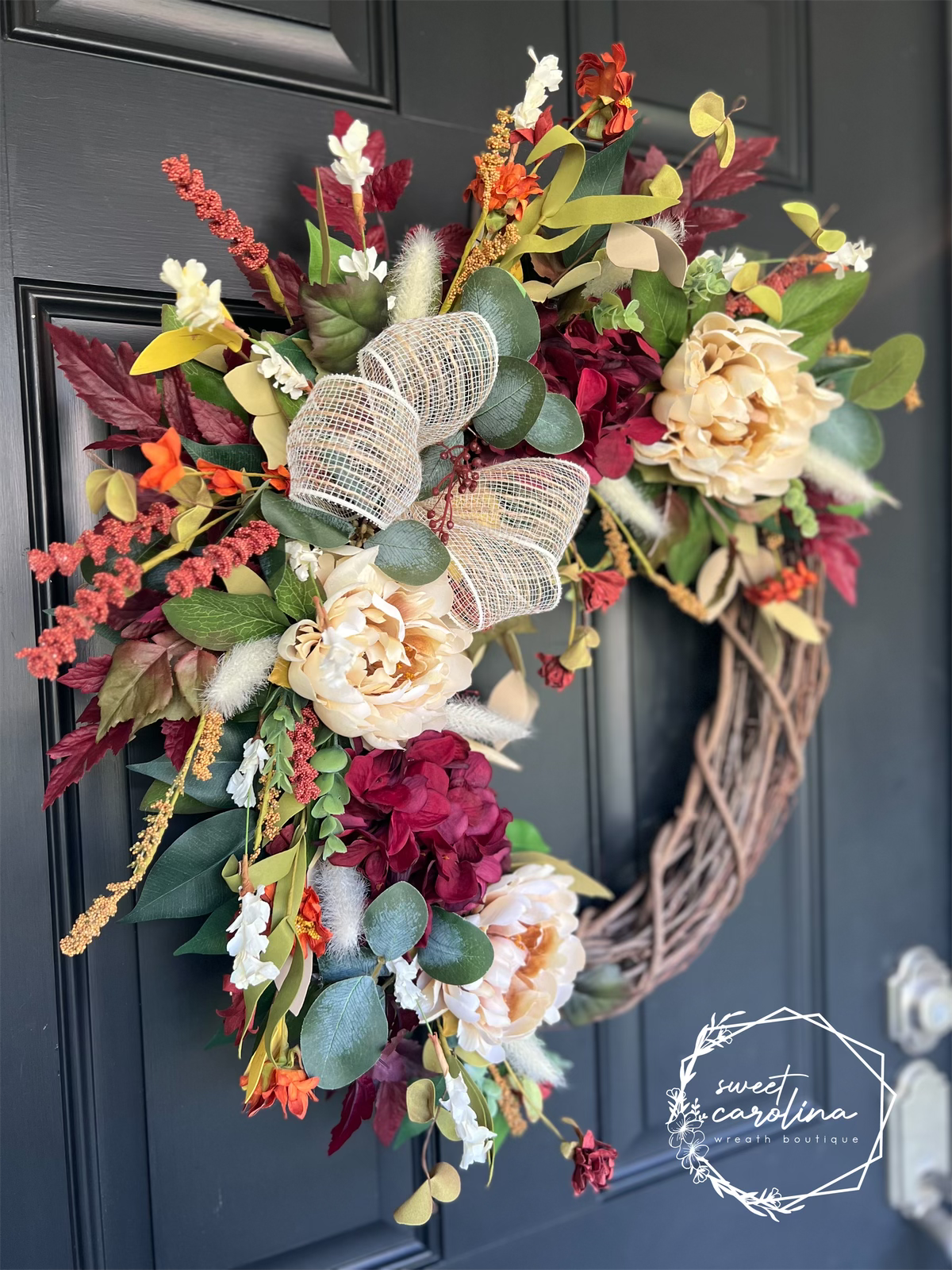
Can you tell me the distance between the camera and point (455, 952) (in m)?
0.57

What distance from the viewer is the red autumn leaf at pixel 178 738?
21.4 inches

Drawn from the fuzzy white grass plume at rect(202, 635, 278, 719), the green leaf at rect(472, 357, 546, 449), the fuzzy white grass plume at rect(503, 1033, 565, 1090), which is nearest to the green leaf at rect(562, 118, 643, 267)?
the green leaf at rect(472, 357, 546, 449)

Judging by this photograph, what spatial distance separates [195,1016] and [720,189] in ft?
2.37

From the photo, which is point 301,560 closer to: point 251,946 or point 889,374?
point 251,946

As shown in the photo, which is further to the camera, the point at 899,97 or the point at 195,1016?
the point at 899,97

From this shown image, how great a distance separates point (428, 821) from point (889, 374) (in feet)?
1.76

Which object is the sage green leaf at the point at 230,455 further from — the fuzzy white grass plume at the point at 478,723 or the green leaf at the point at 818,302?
the green leaf at the point at 818,302

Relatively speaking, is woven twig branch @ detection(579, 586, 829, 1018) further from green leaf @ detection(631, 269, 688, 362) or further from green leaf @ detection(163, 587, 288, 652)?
green leaf @ detection(163, 587, 288, 652)

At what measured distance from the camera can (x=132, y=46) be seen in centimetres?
61

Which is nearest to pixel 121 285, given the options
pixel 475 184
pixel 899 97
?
pixel 475 184

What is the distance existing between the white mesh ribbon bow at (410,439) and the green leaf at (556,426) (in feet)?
0.05

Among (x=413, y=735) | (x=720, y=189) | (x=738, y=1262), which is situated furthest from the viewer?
(x=738, y=1262)

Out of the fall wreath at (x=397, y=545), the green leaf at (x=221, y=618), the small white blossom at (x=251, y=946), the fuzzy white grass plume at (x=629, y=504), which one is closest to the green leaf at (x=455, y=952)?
the fall wreath at (x=397, y=545)

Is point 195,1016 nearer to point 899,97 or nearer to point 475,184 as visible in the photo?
point 475,184
